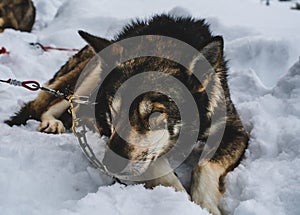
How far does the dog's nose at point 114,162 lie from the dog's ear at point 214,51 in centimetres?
78

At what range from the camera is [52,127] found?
2998mm

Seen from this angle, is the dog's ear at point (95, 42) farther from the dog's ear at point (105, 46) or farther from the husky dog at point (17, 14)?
the husky dog at point (17, 14)

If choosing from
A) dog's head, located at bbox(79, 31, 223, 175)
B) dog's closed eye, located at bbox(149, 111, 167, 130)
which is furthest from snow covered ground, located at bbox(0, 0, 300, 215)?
dog's closed eye, located at bbox(149, 111, 167, 130)

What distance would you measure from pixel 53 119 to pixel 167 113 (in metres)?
1.18

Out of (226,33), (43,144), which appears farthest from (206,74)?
(226,33)

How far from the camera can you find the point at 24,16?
7723 millimetres

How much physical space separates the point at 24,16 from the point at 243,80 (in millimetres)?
5096

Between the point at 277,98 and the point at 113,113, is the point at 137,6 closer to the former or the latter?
the point at 277,98

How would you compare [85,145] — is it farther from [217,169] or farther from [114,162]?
[217,169]

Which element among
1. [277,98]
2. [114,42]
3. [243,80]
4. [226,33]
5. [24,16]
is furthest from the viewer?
[24,16]

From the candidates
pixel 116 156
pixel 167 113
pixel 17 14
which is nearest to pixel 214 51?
pixel 167 113

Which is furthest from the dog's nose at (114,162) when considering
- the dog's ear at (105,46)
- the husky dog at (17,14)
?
the husky dog at (17,14)

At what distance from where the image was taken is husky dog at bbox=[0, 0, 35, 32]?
738cm

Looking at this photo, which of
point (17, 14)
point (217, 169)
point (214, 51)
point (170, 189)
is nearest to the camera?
point (170, 189)
